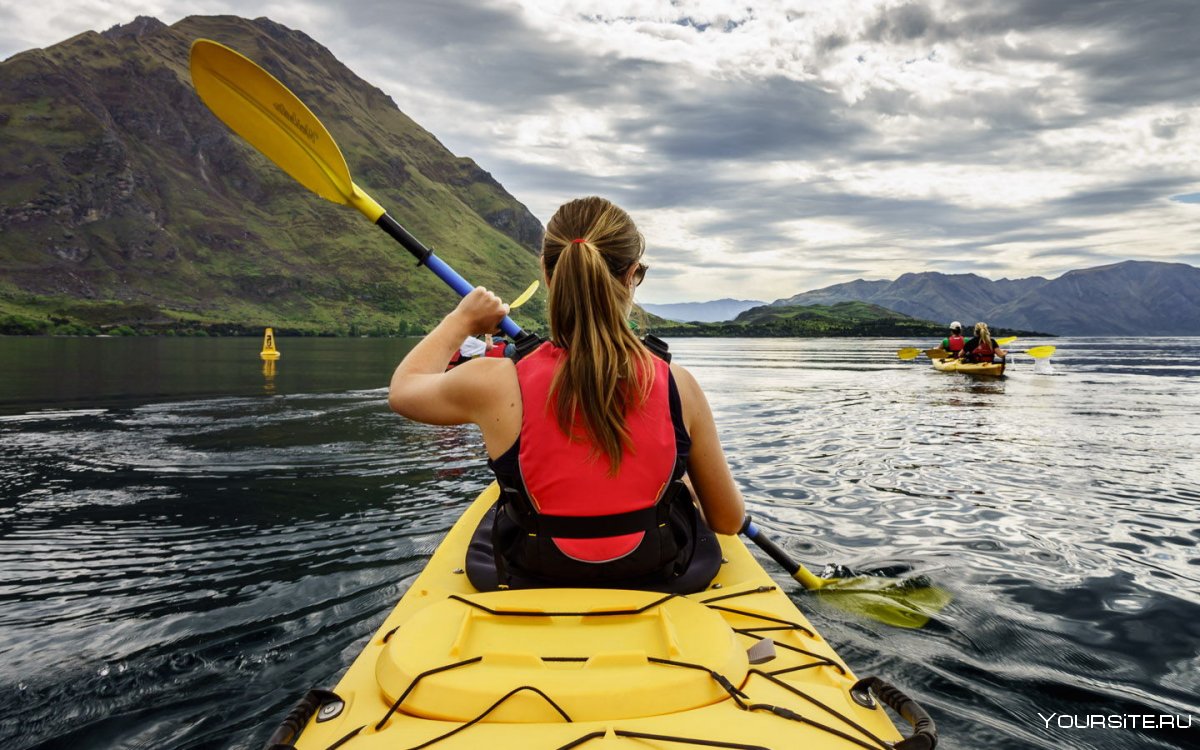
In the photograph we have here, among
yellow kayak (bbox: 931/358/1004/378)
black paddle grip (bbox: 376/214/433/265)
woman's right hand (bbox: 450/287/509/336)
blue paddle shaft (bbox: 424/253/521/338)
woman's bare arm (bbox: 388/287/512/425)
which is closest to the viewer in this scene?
woman's bare arm (bbox: 388/287/512/425)

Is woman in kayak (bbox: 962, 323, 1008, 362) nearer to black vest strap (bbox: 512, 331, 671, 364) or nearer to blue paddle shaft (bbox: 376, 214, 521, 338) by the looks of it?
blue paddle shaft (bbox: 376, 214, 521, 338)

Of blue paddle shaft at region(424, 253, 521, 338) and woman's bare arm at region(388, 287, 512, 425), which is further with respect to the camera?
blue paddle shaft at region(424, 253, 521, 338)

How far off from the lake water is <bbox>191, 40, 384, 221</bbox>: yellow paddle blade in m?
3.69

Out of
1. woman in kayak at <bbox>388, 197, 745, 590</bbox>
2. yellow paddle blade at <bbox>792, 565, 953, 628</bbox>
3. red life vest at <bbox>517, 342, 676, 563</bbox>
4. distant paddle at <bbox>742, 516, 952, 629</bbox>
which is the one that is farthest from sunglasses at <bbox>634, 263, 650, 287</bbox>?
yellow paddle blade at <bbox>792, 565, 953, 628</bbox>

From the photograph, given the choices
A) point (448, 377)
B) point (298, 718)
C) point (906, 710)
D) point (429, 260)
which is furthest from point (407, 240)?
point (906, 710)

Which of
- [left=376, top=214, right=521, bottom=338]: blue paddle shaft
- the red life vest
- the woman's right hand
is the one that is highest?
[left=376, top=214, right=521, bottom=338]: blue paddle shaft

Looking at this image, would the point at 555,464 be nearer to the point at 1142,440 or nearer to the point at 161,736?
the point at 161,736

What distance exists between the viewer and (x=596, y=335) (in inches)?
115

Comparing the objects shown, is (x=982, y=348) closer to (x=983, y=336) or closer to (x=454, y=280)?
(x=983, y=336)

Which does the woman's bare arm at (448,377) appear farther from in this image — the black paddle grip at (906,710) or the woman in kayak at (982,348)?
the woman in kayak at (982,348)

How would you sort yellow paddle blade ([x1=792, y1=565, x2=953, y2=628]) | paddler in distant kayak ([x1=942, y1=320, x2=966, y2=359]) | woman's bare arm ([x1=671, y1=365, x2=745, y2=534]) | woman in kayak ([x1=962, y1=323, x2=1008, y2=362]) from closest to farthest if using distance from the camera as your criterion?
woman's bare arm ([x1=671, y1=365, x2=745, y2=534]) → yellow paddle blade ([x1=792, y1=565, x2=953, y2=628]) → woman in kayak ([x1=962, y1=323, x2=1008, y2=362]) → paddler in distant kayak ([x1=942, y1=320, x2=966, y2=359])

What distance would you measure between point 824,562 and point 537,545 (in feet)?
16.6

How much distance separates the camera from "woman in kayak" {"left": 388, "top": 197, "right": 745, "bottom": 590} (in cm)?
290

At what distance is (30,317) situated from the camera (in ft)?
372
